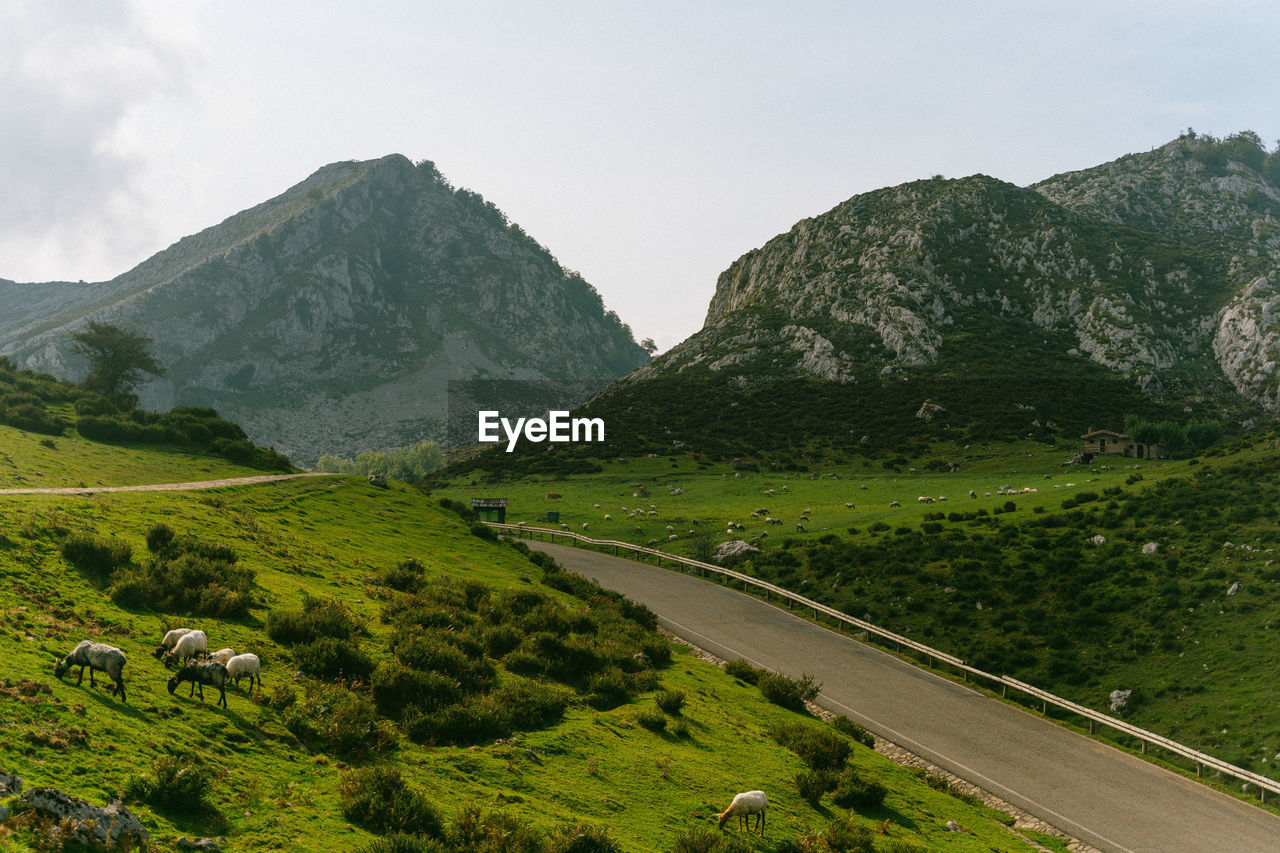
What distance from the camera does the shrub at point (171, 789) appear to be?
9.05 m

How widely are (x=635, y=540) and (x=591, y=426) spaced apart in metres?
67.4

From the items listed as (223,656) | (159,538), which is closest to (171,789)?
(223,656)

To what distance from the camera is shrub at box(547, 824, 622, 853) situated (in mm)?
11164

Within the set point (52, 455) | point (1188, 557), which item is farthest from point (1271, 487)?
point (52, 455)

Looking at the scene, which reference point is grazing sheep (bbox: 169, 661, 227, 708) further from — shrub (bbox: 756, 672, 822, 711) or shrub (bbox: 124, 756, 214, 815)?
shrub (bbox: 756, 672, 822, 711)

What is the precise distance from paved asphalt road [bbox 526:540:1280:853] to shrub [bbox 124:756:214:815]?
81.0 ft

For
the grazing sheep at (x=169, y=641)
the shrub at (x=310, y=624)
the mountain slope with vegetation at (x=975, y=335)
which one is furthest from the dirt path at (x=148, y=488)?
the mountain slope with vegetation at (x=975, y=335)

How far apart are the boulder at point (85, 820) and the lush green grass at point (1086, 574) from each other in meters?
37.6

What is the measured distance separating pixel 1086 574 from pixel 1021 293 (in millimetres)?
134544

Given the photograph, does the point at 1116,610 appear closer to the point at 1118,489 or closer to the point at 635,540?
the point at 1118,489

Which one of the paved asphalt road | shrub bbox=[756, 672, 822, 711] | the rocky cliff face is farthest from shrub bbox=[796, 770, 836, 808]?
the rocky cliff face

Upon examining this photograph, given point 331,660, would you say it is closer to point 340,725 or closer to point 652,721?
point 340,725

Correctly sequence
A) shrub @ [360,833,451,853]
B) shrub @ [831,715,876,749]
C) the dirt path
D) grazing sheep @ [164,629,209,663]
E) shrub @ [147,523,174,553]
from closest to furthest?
shrub @ [360,833,451,853]
grazing sheep @ [164,629,209,663]
shrub @ [147,523,174,553]
the dirt path
shrub @ [831,715,876,749]

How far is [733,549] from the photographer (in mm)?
60875
